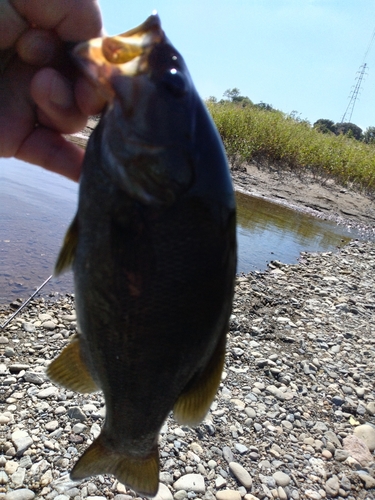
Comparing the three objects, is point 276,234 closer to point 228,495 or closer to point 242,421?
point 242,421

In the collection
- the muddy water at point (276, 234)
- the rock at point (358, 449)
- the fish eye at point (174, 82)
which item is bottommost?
the rock at point (358, 449)

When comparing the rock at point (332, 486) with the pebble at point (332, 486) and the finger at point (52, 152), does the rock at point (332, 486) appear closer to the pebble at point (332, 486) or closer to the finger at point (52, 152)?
the pebble at point (332, 486)

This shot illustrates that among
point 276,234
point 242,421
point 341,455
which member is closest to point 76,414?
point 242,421

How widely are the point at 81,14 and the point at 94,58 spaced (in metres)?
0.60

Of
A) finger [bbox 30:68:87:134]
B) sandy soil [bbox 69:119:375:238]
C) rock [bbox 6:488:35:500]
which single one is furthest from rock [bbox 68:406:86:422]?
sandy soil [bbox 69:119:375:238]

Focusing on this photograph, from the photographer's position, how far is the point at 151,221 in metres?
1.62

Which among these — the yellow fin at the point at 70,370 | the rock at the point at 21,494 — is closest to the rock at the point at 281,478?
the rock at the point at 21,494

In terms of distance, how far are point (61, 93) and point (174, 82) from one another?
0.70 metres

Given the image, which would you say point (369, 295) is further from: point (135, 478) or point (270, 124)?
point (270, 124)

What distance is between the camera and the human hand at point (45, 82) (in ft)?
6.78

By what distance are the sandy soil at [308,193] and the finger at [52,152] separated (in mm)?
15993

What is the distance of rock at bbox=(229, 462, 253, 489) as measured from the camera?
12.6ft

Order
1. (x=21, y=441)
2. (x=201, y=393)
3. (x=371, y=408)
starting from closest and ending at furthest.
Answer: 1. (x=201, y=393)
2. (x=21, y=441)
3. (x=371, y=408)

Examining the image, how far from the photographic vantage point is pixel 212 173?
168 centimetres
